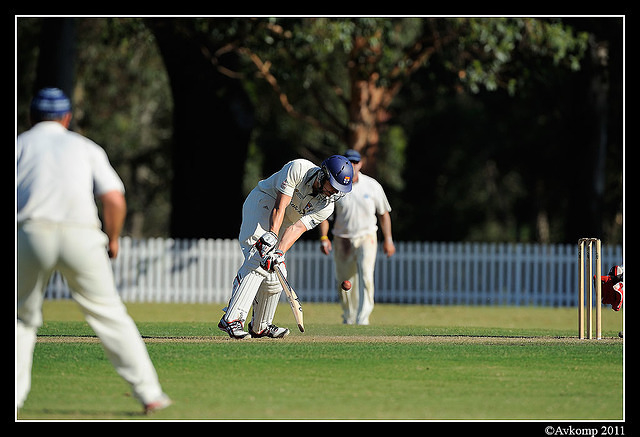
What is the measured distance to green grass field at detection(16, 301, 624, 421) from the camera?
7.33 meters

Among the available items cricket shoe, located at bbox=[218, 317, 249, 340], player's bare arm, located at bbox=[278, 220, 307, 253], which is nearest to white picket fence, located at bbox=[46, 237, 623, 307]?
cricket shoe, located at bbox=[218, 317, 249, 340]

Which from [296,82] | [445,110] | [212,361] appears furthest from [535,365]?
[445,110]

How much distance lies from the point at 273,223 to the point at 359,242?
174 inches

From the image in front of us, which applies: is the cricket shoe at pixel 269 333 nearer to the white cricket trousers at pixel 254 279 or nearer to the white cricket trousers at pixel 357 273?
the white cricket trousers at pixel 254 279

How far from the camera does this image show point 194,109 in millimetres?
24188

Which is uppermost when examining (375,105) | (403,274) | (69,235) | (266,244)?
(375,105)

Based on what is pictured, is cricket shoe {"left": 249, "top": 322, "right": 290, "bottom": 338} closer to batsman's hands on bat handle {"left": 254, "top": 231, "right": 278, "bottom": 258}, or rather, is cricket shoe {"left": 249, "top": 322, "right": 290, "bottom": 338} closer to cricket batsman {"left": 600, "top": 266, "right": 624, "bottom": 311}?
batsman's hands on bat handle {"left": 254, "top": 231, "right": 278, "bottom": 258}

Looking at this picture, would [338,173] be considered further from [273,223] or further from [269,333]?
[269,333]

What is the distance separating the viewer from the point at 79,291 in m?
6.84

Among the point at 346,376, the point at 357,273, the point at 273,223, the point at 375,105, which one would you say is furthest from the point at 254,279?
the point at 375,105

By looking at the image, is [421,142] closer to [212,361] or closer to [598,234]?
[598,234]

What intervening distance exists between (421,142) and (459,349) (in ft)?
108

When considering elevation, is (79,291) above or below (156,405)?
above

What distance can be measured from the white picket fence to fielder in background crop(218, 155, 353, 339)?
12.9 m
